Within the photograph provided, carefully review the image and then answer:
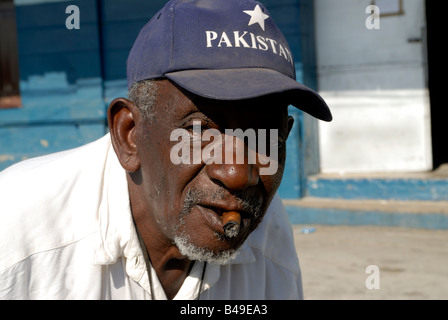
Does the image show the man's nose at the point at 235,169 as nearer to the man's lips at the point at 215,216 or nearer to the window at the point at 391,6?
the man's lips at the point at 215,216

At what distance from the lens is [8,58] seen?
25.0 ft

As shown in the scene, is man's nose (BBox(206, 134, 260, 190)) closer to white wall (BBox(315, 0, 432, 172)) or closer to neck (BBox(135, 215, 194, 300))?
neck (BBox(135, 215, 194, 300))

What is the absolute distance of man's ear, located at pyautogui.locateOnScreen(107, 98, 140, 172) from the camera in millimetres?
1758

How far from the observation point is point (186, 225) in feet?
5.31

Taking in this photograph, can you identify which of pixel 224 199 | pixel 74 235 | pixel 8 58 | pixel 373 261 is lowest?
pixel 373 261

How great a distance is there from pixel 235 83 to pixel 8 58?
683cm

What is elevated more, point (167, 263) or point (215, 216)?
point (215, 216)

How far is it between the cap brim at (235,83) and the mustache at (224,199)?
25 cm

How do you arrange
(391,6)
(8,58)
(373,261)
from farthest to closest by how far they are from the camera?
1. (8,58)
2. (391,6)
3. (373,261)

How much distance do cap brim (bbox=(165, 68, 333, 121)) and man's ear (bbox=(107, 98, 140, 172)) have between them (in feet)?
0.80

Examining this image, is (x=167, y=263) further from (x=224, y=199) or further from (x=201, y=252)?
(x=224, y=199)

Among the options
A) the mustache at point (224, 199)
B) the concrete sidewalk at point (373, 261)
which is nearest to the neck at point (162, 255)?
the mustache at point (224, 199)

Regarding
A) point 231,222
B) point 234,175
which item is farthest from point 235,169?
point 231,222
